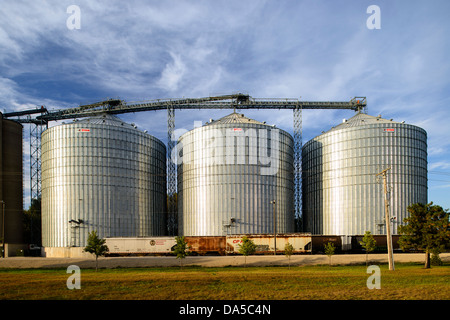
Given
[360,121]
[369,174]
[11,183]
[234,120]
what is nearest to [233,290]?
[234,120]

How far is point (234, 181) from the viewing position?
7356cm

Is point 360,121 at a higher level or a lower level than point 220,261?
higher

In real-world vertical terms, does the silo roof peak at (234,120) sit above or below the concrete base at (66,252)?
above

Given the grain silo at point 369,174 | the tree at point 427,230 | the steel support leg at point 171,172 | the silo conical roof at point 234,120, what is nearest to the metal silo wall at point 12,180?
the steel support leg at point 171,172

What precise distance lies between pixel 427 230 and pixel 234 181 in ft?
131

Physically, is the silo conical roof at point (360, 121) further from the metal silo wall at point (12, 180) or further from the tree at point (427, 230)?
the metal silo wall at point (12, 180)

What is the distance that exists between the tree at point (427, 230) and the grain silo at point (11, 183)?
79851mm

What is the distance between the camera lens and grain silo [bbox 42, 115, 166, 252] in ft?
241

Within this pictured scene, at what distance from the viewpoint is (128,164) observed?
260 ft

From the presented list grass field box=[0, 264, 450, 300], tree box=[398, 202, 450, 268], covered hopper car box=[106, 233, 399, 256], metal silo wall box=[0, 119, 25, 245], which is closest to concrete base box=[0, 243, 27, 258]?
metal silo wall box=[0, 119, 25, 245]

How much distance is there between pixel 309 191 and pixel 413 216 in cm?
4550

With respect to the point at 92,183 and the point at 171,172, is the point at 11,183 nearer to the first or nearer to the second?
the point at 92,183

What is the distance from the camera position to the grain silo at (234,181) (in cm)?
7306
